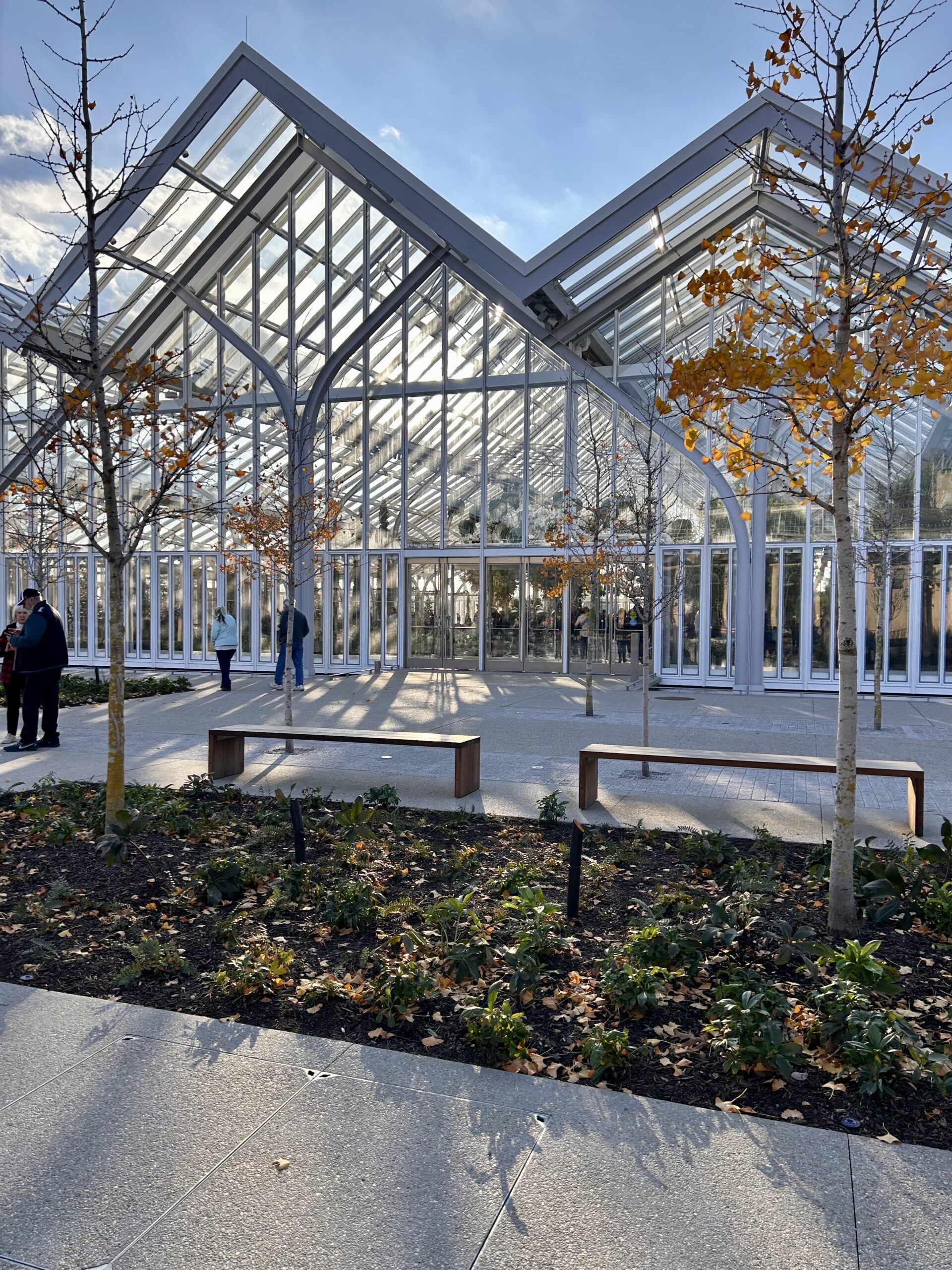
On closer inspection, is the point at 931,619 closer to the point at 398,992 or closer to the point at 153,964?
the point at 398,992

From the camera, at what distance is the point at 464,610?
77.8 ft

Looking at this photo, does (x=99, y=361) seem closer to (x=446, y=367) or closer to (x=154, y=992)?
(x=154, y=992)

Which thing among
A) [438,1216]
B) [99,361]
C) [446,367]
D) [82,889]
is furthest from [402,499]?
[438,1216]

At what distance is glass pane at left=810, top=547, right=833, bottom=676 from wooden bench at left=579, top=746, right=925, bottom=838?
12.7 metres

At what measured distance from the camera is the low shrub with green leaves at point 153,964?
4.50 meters

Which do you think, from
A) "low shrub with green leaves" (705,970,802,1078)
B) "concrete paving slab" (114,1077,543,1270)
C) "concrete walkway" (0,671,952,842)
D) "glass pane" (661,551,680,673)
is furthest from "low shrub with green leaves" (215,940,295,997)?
"glass pane" (661,551,680,673)

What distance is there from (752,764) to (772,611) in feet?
44.7

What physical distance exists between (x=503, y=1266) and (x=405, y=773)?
7.46 m

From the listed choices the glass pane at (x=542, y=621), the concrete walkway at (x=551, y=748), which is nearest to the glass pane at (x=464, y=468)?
the glass pane at (x=542, y=621)

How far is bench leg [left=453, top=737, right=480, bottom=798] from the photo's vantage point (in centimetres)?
859

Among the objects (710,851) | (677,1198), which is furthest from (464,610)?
(677,1198)

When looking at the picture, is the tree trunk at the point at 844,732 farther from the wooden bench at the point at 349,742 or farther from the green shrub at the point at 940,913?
the wooden bench at the point at 349,742

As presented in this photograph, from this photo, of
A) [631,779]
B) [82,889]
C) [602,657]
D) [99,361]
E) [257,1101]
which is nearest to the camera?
[257,1101]

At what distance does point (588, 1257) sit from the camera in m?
2.52
